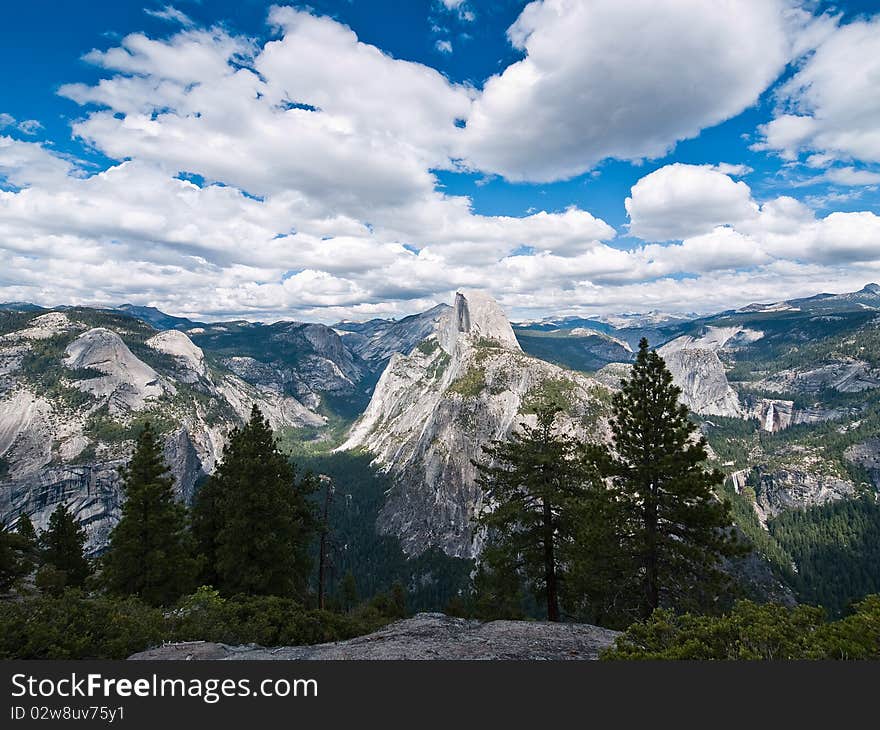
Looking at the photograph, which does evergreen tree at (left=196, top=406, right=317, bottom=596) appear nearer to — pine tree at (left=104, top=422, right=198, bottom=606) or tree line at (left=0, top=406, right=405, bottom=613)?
tree line at (left=0, top=406, right=405, bottom=613)

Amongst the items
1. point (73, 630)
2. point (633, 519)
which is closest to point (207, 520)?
point (73, 630)

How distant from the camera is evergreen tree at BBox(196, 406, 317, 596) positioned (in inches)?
1029

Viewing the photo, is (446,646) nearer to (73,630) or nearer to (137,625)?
(137,625)

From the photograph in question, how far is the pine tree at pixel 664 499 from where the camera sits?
58.9 ft

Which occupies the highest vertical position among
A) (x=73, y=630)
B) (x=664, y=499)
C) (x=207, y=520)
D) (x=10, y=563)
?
(x=664, y=499)

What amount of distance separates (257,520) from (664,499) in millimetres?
23022

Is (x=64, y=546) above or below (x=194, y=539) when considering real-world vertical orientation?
below

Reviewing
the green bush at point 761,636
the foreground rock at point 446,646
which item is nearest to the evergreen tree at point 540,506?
the foreground rock at point 446,646

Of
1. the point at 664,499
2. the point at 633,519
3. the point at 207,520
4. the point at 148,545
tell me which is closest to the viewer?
the point at 664,499

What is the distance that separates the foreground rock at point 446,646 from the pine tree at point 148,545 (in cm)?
1432

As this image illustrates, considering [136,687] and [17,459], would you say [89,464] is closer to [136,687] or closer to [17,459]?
[17,459]

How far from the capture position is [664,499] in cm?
1873

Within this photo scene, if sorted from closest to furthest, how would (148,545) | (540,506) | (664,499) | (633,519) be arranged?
(664,499) < (633,519) < (540,506) < (148,545)

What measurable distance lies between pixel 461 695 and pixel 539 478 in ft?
51.5
